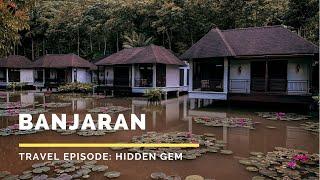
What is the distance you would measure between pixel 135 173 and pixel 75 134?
4.37 meters

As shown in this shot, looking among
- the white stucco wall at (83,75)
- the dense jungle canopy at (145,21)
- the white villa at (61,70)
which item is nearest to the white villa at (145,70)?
the white villa at (61,70)

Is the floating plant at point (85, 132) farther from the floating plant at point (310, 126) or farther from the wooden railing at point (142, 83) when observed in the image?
the wooden railing at point (142, 83)

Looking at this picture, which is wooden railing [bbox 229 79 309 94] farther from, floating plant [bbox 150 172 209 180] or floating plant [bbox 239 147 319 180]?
floating plant [bbox 150 172 209 180]

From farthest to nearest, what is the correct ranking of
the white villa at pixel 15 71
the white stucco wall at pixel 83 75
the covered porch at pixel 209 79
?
the white villa at pixel 15 71, the white stucco wall at pixel 83 75, the covered porch at pixel 209 79

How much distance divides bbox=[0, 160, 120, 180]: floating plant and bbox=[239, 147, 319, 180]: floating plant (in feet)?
10.5

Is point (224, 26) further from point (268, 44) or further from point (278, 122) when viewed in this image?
point (278, 122)

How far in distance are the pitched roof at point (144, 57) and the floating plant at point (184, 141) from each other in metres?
14.2

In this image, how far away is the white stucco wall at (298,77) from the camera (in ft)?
54.2

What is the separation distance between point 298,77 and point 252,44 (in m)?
3.25

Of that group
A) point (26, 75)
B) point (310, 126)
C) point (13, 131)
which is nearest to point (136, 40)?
point (26, 75)

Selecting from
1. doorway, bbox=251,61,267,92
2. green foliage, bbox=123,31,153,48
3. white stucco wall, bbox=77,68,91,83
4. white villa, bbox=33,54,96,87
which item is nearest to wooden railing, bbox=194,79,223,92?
doorway, bbox=251,61,267,92

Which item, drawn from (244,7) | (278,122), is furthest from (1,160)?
(244,7)

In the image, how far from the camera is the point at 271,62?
59.3 feet

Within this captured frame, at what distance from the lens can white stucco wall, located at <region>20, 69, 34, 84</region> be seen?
36.6 metres
